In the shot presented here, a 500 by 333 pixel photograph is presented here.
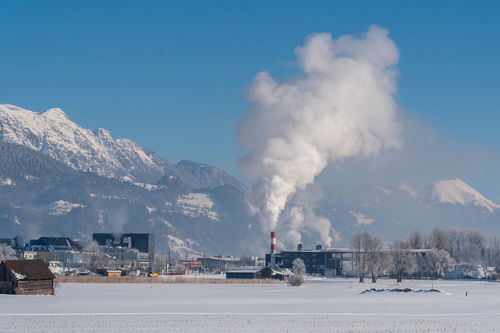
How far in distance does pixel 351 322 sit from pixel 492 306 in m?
29.9

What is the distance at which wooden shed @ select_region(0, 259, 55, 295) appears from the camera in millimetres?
107188

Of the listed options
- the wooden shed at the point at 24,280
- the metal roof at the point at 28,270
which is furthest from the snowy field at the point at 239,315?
the metal roof at the point at 28,270

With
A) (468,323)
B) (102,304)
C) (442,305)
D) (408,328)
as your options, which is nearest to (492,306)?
(442,305)

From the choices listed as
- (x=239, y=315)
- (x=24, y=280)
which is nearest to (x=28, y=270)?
(x=24, y=280)

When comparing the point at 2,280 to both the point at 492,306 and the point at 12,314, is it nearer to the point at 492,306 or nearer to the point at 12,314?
the point at 12,314

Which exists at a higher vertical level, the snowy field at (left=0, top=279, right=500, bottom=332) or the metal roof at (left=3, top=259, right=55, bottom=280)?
the metal roof at (left=3, top=259, right=55, bottom=280)

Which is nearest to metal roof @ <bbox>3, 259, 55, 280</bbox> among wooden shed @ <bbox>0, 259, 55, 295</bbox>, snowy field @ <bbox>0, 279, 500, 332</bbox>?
wooden shed @ <bbox>0, 259, 55, 295</bbox>

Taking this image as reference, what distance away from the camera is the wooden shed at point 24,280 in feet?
352

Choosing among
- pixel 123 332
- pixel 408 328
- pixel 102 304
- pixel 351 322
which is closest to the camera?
pixel 123 332

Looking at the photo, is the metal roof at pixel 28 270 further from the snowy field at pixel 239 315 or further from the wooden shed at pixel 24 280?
the snowy field at pixel 239 315

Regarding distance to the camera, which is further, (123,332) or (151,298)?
(151,298)

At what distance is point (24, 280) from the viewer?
107750 millimetres

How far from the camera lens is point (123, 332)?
57969mm

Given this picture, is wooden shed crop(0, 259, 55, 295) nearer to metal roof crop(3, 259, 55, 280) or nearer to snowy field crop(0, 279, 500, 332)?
metal roof crop(3, 259, 55, 280)
